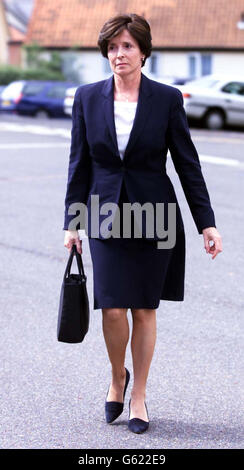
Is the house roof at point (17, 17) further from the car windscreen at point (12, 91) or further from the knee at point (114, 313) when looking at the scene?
the knee at point (114, 313)

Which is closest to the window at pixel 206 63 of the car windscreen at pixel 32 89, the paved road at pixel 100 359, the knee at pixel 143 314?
the car windscreen at pixel 32 89

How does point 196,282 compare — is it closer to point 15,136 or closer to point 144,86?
point 144,86

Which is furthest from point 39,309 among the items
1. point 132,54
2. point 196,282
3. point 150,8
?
point 150,8

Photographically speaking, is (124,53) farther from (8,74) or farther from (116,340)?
(8,74)

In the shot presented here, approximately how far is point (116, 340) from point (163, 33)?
4421 cm

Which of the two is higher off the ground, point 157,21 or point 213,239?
point 213,239

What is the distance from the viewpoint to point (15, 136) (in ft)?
66.6

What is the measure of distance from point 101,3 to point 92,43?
231 centimetres

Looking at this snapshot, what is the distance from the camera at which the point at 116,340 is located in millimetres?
4145

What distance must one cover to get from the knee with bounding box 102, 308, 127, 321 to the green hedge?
1537 inches

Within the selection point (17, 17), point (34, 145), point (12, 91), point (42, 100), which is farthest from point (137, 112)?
point (17, 17)

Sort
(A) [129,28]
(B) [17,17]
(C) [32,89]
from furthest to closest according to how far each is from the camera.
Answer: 1. (B) [17,17]
2. (C) [32,89]
3. (A) [129,28]

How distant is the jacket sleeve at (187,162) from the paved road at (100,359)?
0.93 m

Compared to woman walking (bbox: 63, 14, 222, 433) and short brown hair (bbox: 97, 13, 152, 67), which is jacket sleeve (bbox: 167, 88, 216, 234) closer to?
woman walking (bbox: 63, 14, 222, 433)
